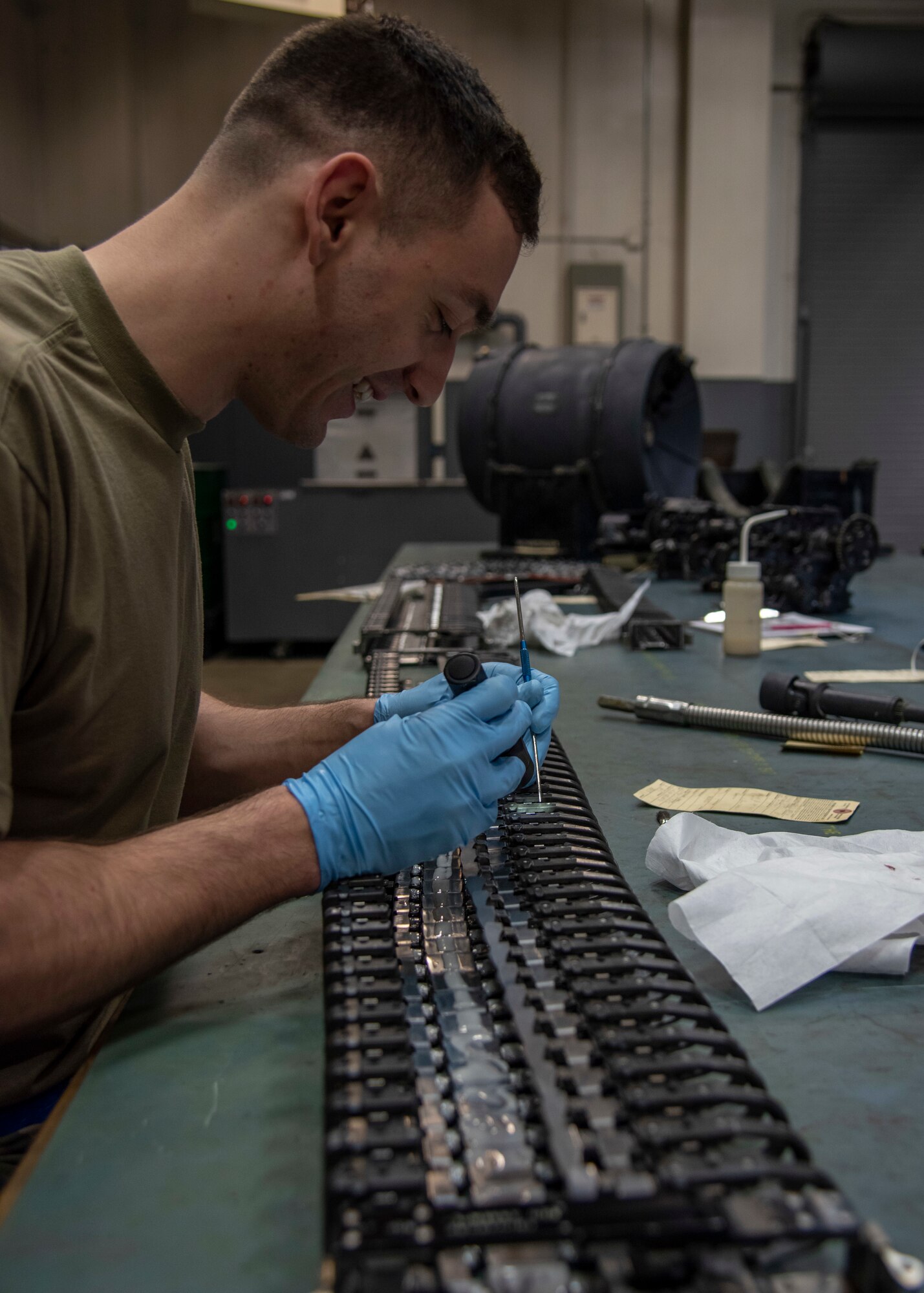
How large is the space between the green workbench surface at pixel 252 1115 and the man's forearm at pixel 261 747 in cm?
33

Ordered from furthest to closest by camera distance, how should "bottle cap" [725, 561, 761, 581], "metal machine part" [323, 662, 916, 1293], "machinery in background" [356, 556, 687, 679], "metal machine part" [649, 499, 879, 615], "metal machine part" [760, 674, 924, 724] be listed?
"metal machine part" [649, 499, 879, 615] → "bottle cap" [725, 561, 761, 581] → "machinery in background" [356, 556, 687, 679] → "metal machine part" [760, 674, 924, 724] → "metal machine part" [323, 662, 916, 1293]

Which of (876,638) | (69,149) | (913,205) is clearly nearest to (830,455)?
(913,205)

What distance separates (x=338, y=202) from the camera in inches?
34.7

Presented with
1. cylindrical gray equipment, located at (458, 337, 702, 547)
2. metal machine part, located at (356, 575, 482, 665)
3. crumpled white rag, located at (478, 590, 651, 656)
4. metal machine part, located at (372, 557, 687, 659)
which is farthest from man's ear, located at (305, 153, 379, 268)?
cylindrical gray equipment, located at (458, 337, 702, 547)

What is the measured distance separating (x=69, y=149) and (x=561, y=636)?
18.1 feet

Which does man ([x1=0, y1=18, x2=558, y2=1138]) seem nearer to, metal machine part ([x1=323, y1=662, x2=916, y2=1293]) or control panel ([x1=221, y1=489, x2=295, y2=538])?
metal machine part ([x1=323, y1=662, x2=916, y2=1293])

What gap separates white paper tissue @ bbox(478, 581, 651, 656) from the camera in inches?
76.6

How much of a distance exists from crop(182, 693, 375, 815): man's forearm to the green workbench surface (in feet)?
1.08

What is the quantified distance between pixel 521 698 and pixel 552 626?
3.44ft

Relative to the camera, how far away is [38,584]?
0.72 m

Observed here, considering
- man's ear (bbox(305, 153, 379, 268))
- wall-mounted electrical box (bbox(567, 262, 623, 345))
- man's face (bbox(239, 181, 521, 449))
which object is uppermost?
wall-mounted electrical box (bbox(567, 262, 623, 345))

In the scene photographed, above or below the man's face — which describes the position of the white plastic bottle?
below

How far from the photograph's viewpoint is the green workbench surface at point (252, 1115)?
439 mm

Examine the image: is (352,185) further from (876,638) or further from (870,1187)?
(876,638)
